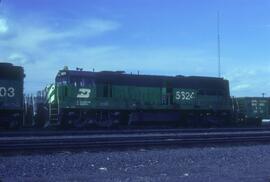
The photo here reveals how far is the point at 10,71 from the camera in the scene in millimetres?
27062

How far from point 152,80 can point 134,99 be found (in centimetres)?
175

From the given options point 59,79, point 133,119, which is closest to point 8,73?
point 59,79

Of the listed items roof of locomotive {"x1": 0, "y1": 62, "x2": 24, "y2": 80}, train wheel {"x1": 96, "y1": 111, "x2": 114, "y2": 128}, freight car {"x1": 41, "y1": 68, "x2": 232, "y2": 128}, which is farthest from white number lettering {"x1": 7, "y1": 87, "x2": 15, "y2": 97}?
train wheel {"x1": 96, "y1": 111, "x2": 114, "y2": 128}

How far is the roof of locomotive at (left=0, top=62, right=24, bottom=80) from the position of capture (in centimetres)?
2674

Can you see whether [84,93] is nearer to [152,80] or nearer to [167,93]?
[152,80]

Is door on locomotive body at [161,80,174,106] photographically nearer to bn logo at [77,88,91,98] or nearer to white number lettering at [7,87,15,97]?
bn logo at [77,88,91,98]

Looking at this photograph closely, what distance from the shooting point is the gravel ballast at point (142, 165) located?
11.1 m

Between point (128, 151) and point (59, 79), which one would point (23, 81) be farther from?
point (128, 151)

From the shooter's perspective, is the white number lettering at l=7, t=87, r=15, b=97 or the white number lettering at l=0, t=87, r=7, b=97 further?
the white number lettering at l=7, t=87, r=15, b=97

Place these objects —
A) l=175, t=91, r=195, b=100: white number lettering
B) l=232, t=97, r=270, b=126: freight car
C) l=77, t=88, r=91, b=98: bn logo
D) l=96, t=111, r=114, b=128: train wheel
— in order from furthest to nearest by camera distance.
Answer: l=232, t=97, r=270, b=126: freight car, l=175, t=91, r=195, b=100: white number lettering, l=96, t=111, r=114, b=128: train wheel, l=77, t=88, r=91, b=98: bn logo

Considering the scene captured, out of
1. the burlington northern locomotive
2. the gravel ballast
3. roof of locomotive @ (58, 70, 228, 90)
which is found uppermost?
roof of locomotive @ (58, 70, 228, 90)

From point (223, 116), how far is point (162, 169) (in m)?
23.5

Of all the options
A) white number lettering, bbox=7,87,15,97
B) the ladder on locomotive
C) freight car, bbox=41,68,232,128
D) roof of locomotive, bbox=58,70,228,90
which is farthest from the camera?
roof of locomotive, bbox=58,70,228,90

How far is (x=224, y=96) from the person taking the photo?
35.2m
